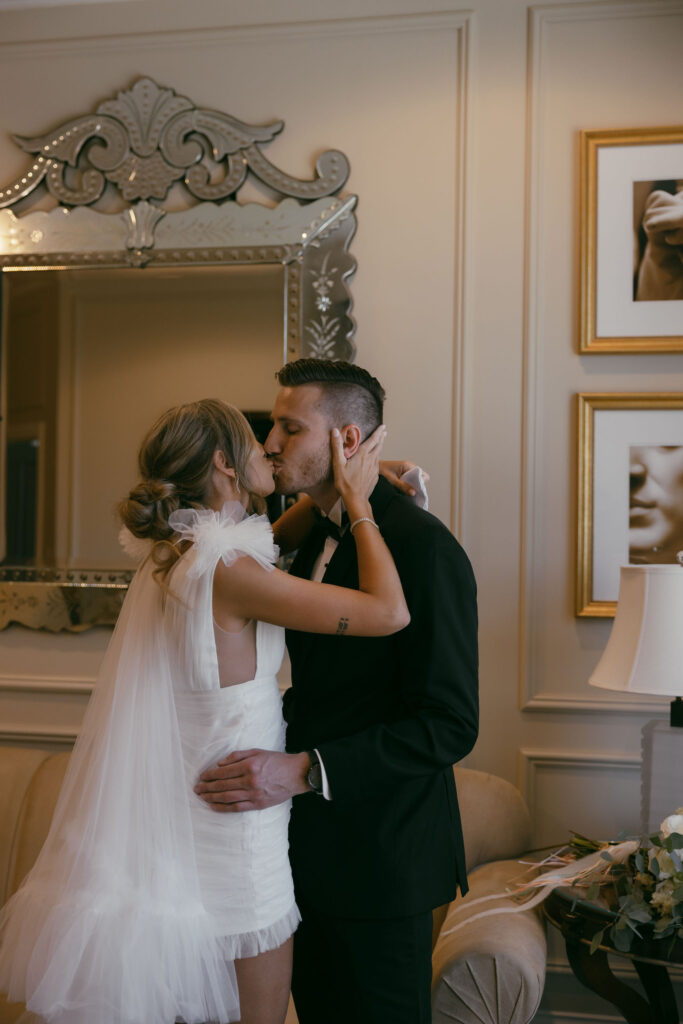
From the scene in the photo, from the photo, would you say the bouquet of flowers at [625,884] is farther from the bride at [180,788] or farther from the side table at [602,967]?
the bride at [180,788]

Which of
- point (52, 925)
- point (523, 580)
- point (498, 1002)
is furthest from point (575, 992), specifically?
point (52, 925)

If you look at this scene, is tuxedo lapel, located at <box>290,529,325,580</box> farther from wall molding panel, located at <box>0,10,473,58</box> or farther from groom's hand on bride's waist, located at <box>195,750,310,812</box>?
wall molding panel, located at <box>0,10,473,58</box>

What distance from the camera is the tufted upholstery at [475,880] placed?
2.07m

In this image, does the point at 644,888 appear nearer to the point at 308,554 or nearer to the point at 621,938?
the point at 621,938

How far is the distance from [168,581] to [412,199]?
1.81 meters

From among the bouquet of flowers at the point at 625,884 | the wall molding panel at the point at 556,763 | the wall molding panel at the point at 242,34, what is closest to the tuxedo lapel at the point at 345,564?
the bouquet of flowers at the point at 625,884

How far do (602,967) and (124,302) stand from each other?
2.46 m

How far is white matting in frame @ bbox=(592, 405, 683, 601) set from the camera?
285 centimetres

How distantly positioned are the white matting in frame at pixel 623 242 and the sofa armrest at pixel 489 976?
5.80 ft

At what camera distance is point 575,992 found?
2805mm

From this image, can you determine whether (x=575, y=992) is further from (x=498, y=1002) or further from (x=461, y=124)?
(x=461, y=124)

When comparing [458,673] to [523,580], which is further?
[523,580]

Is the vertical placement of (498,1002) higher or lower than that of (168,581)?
lower

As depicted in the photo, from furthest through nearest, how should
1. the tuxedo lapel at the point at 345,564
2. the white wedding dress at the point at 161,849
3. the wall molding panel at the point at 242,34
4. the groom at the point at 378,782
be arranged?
the wall molding panel at the point at 242,34
the tuxedo lapel at the point at 345,564
the groom at the point at 378,782
the white wedding dress at the point at 161,849
